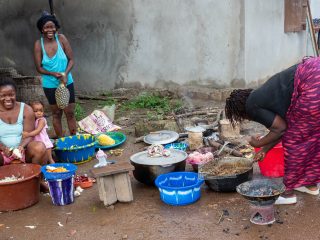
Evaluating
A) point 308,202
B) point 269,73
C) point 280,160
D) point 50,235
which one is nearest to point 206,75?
point 269,73

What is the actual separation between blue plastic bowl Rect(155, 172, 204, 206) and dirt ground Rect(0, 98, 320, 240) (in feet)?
0.23

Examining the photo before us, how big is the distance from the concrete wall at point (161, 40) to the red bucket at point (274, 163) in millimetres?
3433

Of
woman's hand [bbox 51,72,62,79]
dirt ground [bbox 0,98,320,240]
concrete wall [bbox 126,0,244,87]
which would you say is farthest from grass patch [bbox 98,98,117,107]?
dirt ground [bbox 0,98,320,240]

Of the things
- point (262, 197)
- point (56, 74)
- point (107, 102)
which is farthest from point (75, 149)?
point (107, 102)

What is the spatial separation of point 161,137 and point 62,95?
4.75ft

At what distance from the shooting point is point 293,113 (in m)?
3.74

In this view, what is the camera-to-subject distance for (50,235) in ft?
12.6

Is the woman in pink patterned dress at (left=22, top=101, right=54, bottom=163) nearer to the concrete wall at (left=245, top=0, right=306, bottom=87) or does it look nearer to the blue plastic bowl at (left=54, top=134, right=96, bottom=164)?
the blue plastic bowl at (left=54, top=134, right=96, bottom=164)

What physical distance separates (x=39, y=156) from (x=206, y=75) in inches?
165

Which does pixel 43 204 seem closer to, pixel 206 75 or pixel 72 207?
pixel 72 207

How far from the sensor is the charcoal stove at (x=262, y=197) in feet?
11.9

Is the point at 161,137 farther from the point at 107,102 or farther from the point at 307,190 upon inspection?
the point at 107,102

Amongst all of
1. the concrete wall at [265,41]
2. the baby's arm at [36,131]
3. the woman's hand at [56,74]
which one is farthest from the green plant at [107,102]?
the baby's arm at [36,131]

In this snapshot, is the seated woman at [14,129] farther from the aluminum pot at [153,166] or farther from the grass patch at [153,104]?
the grass patch at [153,104]
